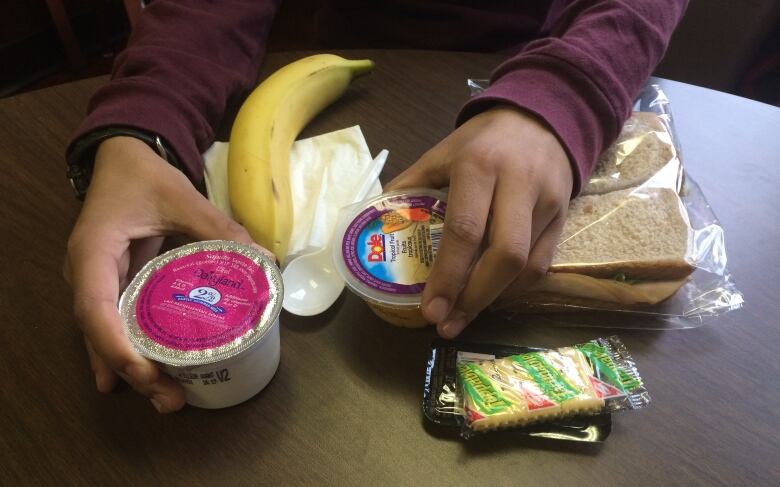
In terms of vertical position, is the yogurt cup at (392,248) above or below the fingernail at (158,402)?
above

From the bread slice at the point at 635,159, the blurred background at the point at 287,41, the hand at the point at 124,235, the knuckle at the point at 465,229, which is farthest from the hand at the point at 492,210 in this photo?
the blurred background at the point at 287,41

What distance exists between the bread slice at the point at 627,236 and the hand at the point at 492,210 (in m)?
0.06

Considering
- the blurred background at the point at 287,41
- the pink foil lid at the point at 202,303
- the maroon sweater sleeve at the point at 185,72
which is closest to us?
the pink foil lid at the point at 202,303

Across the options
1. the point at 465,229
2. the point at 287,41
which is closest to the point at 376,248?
the point at 465,229

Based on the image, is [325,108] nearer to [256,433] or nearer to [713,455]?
[256,433]

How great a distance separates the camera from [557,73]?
72 cm

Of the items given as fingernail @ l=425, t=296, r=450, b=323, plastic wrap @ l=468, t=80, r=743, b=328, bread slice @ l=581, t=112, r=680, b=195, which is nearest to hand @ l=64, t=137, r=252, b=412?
fingernail @ l=425, t=296, r=450, b=323

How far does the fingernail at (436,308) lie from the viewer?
1.88ft

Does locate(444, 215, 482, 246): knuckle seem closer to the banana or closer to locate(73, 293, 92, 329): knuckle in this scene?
the banana

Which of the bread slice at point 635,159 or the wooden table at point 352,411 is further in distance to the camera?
the bread slice at point 635,159

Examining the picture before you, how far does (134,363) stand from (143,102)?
Answer: 1.34 feet

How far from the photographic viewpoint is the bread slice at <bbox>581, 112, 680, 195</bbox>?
771 millimetres

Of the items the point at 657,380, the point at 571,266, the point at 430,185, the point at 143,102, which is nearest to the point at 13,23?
the point at 143,102

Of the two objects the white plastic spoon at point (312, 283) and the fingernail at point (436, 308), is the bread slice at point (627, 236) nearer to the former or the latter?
the fingernail at point (436, 308)
